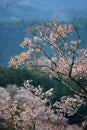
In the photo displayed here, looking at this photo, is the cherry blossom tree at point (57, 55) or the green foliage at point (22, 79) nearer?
the cherry blossom tree at point (57, 55)

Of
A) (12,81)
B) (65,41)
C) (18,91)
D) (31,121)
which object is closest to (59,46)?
(65,41)

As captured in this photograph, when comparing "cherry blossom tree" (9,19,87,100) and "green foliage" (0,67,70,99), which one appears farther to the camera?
"green foliage" (0,67,70,99)

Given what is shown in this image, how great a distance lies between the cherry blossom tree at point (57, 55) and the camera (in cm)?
1536

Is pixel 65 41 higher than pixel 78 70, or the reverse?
pixel 65 41

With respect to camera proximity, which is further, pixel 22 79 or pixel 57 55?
pixel 22 79

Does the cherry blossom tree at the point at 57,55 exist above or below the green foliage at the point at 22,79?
below

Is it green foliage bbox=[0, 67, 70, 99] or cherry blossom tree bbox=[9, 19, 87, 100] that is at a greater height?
green foliage bbox=[0, 67, 70, 99]

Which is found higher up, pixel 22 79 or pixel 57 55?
pixel 22 79

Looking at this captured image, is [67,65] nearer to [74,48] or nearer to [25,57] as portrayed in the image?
[74,48]

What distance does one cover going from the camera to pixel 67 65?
1538 centimetres

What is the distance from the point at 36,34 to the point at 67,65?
6.53 ft

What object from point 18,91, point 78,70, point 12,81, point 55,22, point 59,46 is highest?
point 12,81

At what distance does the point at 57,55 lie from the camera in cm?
1577

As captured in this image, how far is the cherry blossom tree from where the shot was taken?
15359 mm
